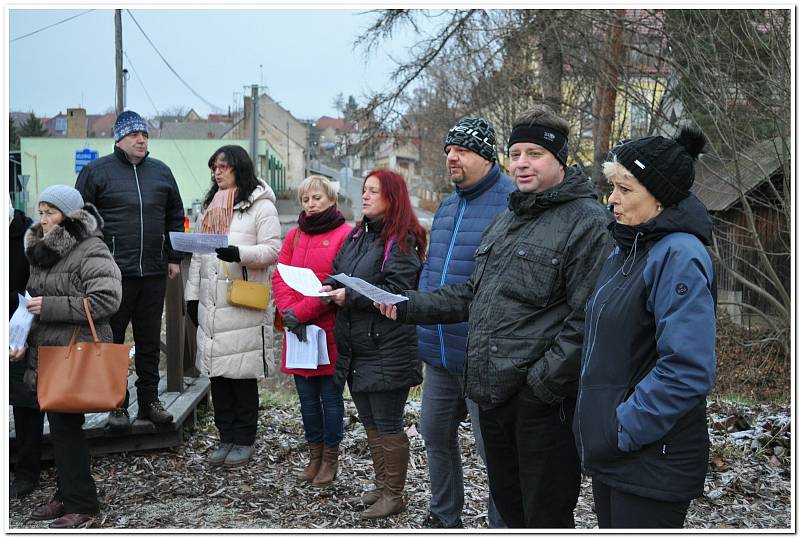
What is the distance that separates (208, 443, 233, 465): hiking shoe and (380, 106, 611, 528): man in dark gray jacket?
276 centimetres

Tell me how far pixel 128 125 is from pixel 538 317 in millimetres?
3508

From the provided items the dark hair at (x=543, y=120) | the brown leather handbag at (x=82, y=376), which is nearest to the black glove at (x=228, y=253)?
the brown leather handbag at (x=82, y=376)

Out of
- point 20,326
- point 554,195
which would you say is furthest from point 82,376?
point 554,195

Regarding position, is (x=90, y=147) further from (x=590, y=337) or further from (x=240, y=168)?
(x=590, y=337)

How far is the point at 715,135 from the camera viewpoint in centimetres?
877

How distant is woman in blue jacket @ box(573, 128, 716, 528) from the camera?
252cm

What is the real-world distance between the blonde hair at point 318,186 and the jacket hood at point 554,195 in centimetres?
200

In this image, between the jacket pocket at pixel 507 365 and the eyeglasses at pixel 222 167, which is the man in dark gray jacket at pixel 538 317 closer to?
the jacket pocket at pixel 507 365

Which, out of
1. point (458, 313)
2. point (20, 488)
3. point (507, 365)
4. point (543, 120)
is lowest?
point (20, 488)

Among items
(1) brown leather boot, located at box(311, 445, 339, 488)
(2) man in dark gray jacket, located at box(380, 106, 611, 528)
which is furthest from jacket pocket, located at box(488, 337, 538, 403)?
(1) brown leather boot, located at box(311, 445, 339, 488)

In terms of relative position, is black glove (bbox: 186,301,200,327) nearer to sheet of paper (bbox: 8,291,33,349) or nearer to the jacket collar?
sheet of paper (bbox: 8,291,33,349)

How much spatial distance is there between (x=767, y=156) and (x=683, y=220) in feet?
20.8

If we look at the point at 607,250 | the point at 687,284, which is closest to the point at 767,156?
the point at 607,250

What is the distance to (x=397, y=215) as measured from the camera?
4.62 m
